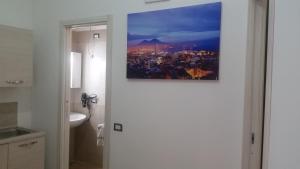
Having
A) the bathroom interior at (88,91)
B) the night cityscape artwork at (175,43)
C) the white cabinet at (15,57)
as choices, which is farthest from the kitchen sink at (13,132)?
the night cityscape artwork at (175,43)

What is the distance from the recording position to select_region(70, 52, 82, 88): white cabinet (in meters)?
3.82

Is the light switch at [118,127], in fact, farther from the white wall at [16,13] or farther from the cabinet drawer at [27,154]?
the white wall at [16,13]

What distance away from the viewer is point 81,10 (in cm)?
272

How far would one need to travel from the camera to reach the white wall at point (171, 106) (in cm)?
189

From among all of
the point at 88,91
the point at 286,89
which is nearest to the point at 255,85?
the point at 286,89

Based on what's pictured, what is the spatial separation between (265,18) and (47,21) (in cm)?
254

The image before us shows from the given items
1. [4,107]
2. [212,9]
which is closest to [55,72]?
[4,107]

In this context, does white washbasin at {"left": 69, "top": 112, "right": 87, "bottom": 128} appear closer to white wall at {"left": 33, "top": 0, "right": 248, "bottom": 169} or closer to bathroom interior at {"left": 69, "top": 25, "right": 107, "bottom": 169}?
bathroom interior at {"left": 69, "top": 25, "right": 107, "bottom": 169}

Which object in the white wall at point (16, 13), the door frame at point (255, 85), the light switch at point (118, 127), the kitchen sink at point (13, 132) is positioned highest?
the white wall at point (16, 13)

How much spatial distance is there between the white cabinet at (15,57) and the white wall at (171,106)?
11.4 inches

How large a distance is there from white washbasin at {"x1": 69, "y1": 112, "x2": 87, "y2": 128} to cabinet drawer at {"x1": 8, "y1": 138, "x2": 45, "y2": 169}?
680 mm

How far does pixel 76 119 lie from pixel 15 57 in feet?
4.36

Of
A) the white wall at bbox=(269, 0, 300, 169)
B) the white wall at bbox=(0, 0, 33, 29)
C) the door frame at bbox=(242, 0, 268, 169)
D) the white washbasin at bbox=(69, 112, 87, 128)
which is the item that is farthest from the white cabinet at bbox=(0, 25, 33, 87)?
the white wall at bbox=(269, 0, 300, 169)

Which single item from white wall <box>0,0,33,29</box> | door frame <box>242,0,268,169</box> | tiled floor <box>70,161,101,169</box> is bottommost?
tiled floor <box>70,161,101,169</box>
